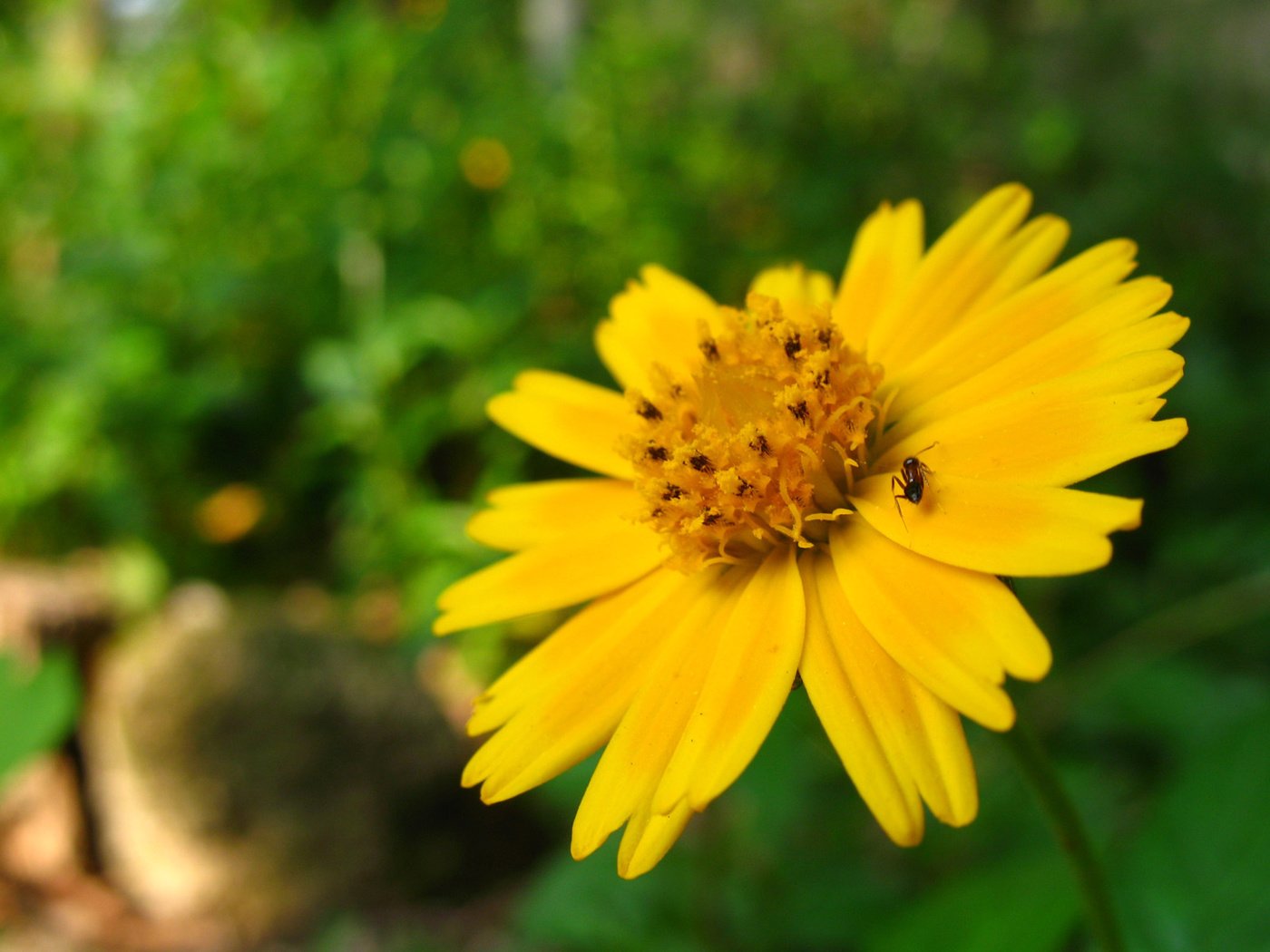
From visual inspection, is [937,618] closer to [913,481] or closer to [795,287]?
[913,481]

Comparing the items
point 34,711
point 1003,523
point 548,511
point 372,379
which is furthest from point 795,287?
point 372,379

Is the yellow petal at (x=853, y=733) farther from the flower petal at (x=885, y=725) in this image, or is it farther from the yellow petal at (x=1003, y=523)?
the yellow petal at (x=1003, y=523)

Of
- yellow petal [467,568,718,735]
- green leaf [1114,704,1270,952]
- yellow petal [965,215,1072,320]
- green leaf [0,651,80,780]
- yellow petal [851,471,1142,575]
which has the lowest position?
green leaf [1114,704,1270,952]

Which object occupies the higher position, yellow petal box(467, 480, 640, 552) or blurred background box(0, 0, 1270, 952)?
blurred background box(0, 0, 1270, 952)

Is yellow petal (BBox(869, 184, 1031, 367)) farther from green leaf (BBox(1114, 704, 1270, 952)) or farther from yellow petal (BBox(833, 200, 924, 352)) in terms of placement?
green leaf (BBox(1114, 704, 1270, 952))

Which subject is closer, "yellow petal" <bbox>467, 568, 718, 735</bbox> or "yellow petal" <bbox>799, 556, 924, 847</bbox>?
"yellow petal" <bbox>799, 556, 924, 847</bbox>

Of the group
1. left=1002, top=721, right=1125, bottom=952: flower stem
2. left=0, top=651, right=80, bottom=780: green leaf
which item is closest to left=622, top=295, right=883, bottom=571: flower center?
left=1002, top=721, right=1125, bottom=952: flower stem

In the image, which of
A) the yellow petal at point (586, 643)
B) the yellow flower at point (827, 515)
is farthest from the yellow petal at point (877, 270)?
the yellow petal at point (586, 643)
